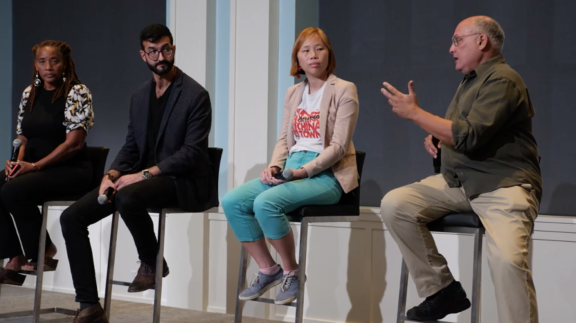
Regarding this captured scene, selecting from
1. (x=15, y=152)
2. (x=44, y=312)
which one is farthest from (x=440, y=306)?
(x=15, y=152)

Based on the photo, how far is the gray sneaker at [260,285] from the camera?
9.59ft

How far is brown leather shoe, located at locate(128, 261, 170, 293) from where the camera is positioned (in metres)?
3.04

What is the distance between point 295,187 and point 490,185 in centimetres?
79

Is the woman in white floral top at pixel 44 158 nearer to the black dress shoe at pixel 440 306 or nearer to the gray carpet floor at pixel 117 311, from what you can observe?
the gray carpet floor at pixel 117 311

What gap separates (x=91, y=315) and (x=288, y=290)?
898 millimetres

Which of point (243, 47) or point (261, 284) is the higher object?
point (243, 47)

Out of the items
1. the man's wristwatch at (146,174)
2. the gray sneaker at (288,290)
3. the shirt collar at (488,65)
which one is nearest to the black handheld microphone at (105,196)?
the man's wristwatch at (146,174)

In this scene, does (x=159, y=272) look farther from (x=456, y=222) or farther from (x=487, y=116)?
(x=487, y=116)

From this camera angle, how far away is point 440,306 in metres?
2.63

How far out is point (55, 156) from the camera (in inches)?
134

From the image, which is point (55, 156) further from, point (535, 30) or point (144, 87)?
point (535, 30)

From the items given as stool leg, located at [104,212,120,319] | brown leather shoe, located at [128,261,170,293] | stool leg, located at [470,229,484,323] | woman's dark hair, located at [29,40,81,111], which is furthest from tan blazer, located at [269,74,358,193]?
woman's dark hair, located at [29,40,81,111]

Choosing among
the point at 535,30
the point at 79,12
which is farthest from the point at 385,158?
the point at 79,12

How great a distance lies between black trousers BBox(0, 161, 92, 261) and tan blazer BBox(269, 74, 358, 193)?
102 cm
